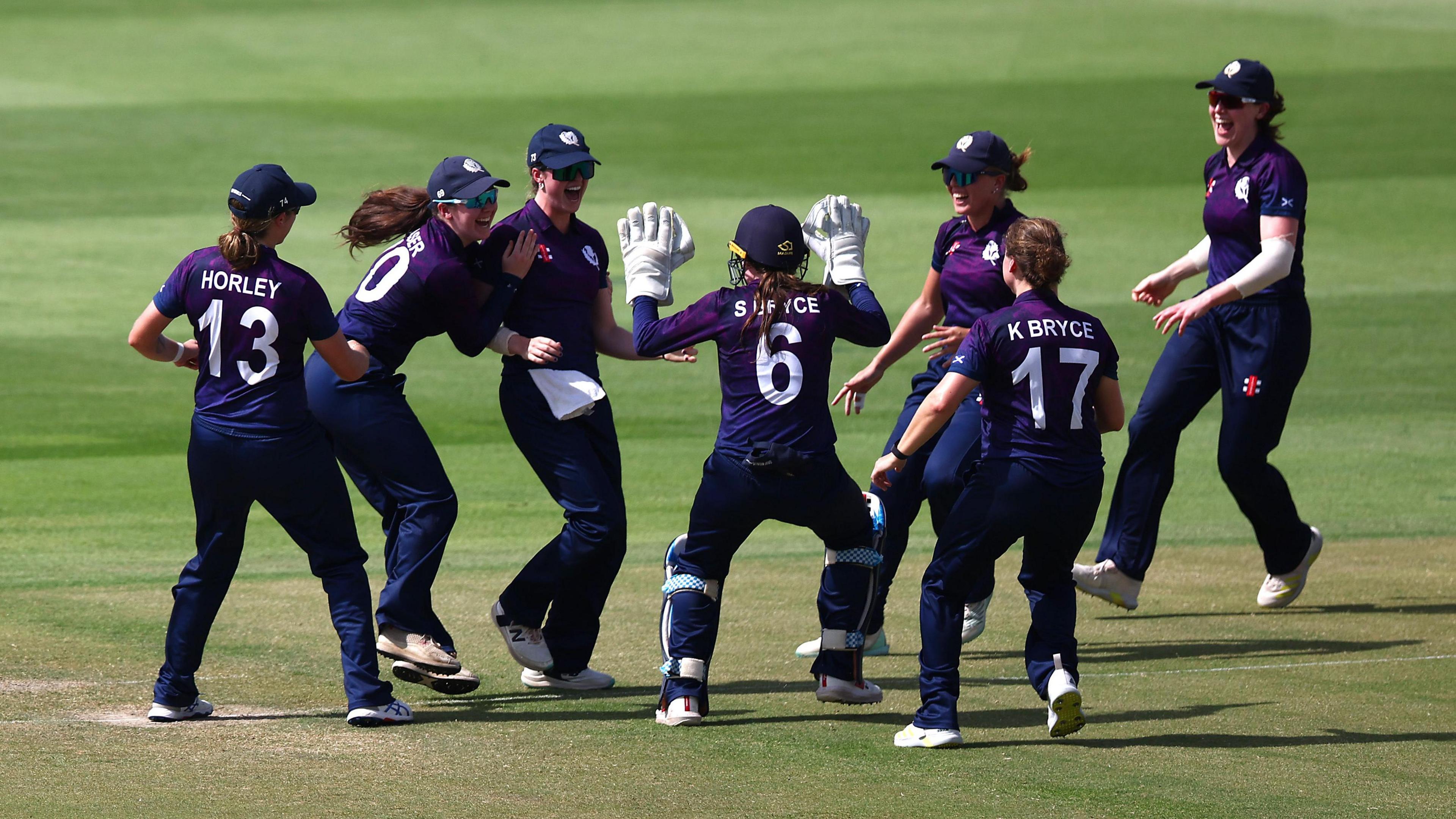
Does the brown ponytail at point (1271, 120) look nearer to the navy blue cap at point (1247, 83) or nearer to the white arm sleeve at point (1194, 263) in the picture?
the navy blue cap at point (1247, 83)

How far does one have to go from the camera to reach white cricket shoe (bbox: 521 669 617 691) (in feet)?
24.9

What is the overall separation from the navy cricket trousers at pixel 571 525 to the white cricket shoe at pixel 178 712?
128 centimetres

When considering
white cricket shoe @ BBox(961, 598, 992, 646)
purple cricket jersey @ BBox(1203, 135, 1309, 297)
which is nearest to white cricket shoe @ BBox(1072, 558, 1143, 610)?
white cricket shoe @ BBox(961, 598, 992, 646)

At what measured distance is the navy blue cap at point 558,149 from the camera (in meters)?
7.57

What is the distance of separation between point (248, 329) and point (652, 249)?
4.92 ft

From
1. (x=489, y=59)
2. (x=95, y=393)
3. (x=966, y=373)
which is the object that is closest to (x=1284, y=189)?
(x=966, y=373)

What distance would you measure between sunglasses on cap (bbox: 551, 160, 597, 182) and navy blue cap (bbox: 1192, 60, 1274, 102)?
9.58 ft

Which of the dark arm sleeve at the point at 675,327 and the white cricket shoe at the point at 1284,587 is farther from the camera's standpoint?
the white cricket shoe at the point at 1284,587

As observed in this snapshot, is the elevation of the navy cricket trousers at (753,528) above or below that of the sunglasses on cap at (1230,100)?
below

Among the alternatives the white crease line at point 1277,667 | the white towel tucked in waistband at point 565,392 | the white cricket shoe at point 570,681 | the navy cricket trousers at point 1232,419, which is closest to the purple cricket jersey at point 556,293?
the white towel tucked in waistband at point 565,392

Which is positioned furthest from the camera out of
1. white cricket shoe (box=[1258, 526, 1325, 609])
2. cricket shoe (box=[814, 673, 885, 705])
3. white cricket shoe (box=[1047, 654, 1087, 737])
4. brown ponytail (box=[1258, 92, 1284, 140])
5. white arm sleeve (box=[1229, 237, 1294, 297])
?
white cricket shoe (box=[1258, 526, 1325, 609])

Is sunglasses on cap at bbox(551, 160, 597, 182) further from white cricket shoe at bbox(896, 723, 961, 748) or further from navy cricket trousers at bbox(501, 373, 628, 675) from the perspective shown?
white cricket shoe at bbox(896, 723, 961, 748)

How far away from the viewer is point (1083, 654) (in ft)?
27.1

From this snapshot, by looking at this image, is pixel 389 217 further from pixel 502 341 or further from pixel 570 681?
pixel 570 681
